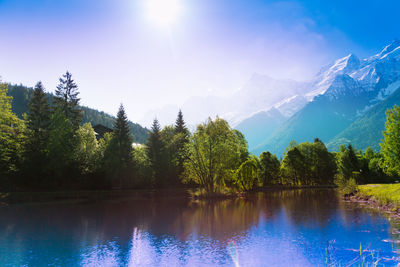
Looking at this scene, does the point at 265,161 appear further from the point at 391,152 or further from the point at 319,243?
the point at 319,243

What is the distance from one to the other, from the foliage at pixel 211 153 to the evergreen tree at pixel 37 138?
27906 millimetres

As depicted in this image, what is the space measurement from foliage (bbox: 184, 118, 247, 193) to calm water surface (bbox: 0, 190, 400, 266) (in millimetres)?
19089

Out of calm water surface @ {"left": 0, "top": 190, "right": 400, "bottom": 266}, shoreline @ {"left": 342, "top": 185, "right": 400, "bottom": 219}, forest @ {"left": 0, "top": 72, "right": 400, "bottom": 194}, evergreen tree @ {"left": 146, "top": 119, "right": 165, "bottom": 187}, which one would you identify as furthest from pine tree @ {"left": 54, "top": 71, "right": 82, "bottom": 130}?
shoreline @ {"left": 342, "top": 185, "right": 400, "bottom": 219}

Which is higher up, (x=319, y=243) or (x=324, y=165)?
(x=324, y=165)

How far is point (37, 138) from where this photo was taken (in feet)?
167

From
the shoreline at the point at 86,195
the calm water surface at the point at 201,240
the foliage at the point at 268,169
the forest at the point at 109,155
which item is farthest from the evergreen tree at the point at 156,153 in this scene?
the foliage at the point at 268,169

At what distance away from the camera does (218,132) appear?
4819cm

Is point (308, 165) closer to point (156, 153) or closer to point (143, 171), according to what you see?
point (156, 153)

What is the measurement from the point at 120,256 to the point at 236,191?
40.0 metres

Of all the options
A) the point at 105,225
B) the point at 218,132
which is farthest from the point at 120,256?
the point at 218,132

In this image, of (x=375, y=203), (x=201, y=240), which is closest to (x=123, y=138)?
(x=201, y=240)

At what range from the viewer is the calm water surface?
14089 mm

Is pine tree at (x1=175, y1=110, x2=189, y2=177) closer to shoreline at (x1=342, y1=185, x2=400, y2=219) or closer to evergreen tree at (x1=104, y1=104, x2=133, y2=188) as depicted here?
evergreen tree at (x1=104, y1=104, x2=133, y2=188)

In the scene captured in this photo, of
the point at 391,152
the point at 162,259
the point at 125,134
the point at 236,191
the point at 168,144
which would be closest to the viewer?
the point at 162,259
